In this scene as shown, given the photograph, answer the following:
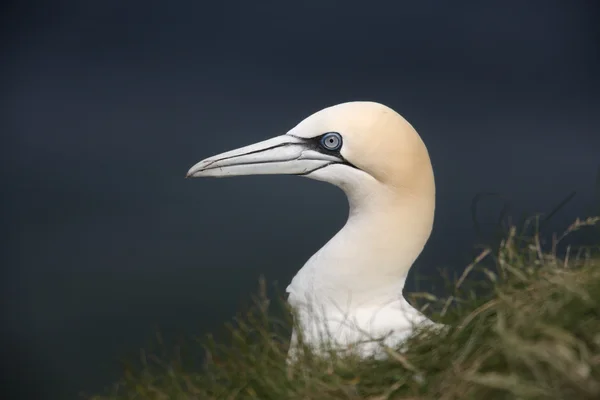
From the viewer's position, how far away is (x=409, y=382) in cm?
321

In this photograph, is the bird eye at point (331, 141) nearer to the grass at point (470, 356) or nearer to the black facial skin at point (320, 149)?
the black facial skin at point (320, 149)

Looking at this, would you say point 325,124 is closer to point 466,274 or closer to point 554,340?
point 466,274

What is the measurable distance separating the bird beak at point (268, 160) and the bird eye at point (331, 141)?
78 millimetres

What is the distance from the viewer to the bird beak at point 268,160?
4.64m

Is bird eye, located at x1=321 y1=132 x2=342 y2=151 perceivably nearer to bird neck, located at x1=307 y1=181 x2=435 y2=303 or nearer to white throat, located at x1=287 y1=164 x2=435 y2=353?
white throat, located at x1=287 y1=164 x2=435 y2=353

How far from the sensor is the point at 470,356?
3158 millimetres

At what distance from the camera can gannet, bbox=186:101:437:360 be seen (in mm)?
4352

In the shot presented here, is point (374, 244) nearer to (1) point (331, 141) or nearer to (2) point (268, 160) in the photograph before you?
(1) point (331, 141)

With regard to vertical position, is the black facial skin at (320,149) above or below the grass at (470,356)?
above

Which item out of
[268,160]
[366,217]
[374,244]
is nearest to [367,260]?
[374,244]

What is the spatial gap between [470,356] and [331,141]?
1679 millimetres

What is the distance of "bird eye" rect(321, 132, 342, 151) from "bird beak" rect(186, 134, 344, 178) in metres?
0.08

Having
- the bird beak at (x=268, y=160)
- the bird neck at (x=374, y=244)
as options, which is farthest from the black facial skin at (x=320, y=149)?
the bird neck at (x=374, y=244)

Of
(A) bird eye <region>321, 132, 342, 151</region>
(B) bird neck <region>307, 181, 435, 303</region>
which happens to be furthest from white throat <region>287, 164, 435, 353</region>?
(A) bird eye <region>321, 132, 342, 151</region>
